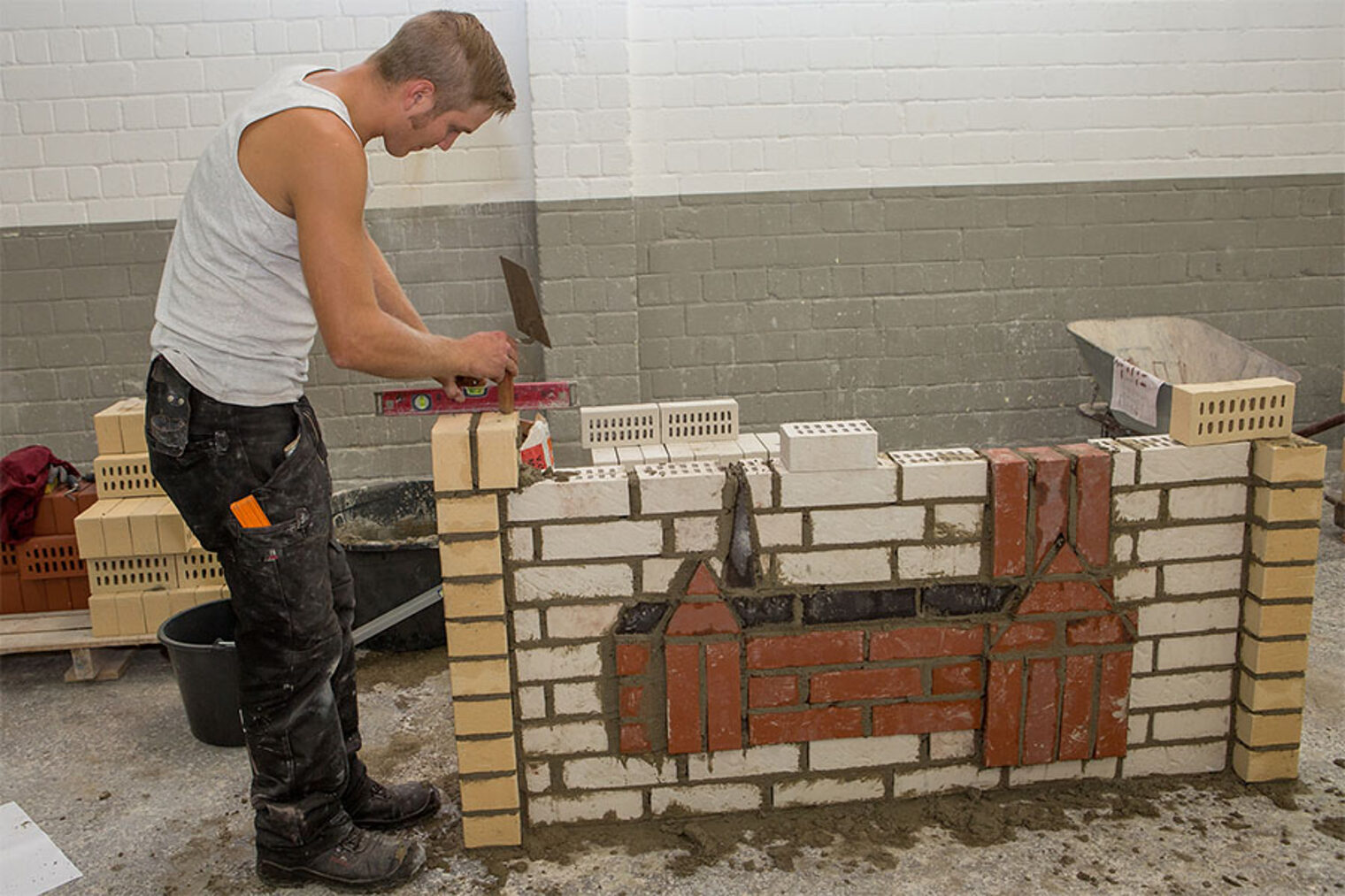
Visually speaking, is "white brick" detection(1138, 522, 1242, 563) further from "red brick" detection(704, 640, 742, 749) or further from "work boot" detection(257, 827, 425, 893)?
"work boot" detection(257, 827, 425, 893)

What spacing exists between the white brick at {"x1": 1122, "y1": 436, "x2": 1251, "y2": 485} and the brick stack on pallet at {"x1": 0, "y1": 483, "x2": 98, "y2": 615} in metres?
3.77

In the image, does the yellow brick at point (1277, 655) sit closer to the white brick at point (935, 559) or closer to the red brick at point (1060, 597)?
the red brick at point (1060, 597)

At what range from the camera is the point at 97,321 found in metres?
5.66

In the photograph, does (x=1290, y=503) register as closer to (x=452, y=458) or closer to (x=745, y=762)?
(x=745, y=762)

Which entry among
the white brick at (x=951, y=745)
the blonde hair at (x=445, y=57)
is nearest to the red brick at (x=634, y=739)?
the white brick at (x=951, y=745)

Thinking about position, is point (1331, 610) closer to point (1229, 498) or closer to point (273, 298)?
point (1229, 498)

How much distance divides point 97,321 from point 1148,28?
539 cm

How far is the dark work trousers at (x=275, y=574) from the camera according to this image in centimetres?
270

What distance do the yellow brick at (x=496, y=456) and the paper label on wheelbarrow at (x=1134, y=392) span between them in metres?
2.78

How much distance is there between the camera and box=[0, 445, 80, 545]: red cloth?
4387 millimetres

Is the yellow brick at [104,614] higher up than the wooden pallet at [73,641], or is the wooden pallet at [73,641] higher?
the yellow brick at [104,614]

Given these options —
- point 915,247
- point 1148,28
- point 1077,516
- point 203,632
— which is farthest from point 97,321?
point 1148,28

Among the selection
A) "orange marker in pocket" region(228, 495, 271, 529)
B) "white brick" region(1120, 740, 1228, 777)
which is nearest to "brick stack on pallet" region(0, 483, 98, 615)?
"orange marker in pocket" region(228, 495, 271, 529)

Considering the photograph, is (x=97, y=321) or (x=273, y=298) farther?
(x=97, y=321)
